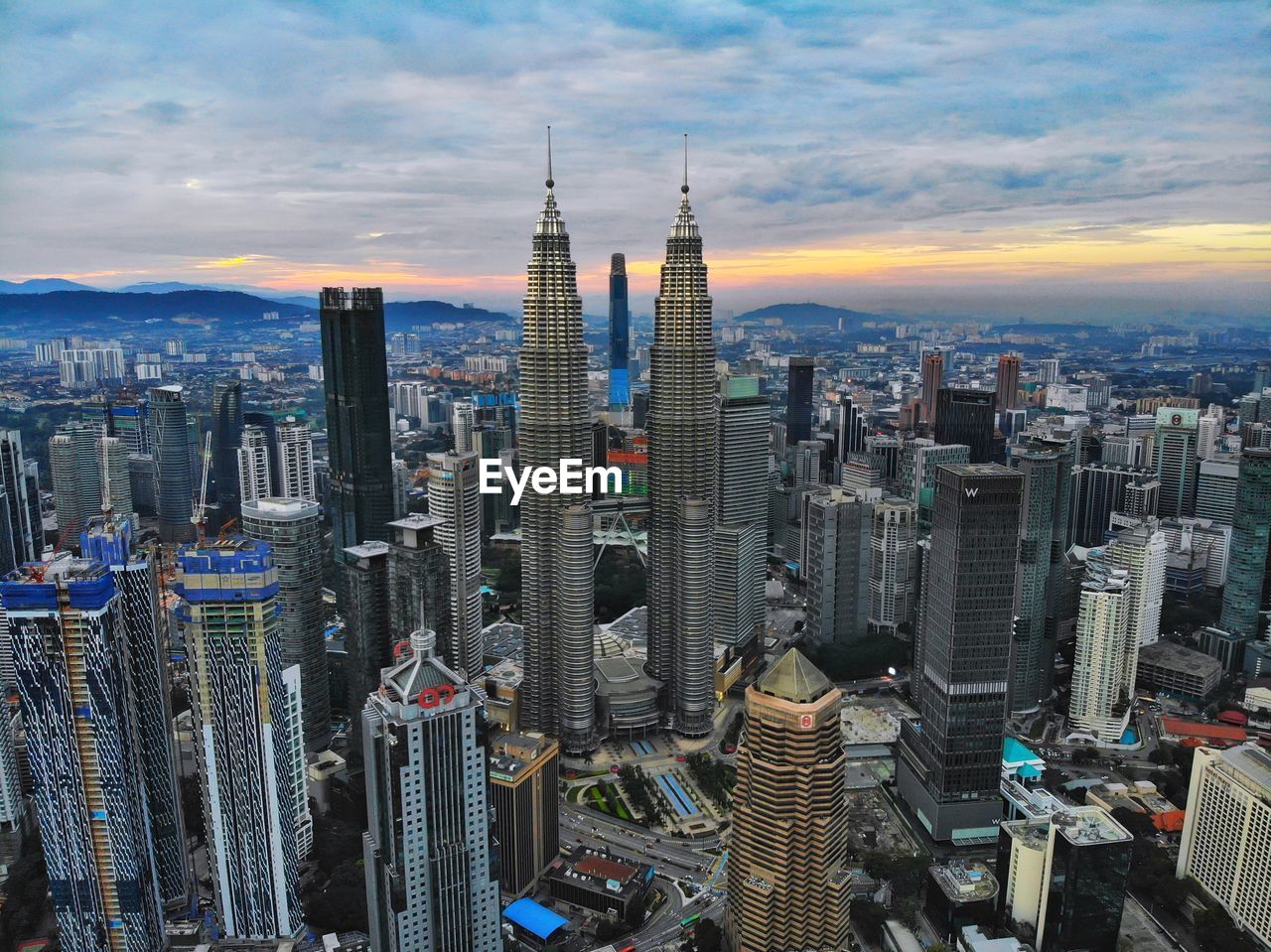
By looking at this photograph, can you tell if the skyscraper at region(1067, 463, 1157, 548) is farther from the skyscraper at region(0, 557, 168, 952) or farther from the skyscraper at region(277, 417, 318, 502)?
the skyscraper at region(0, 557, 168, 952)

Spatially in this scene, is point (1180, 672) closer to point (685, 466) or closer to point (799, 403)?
point (685, 466)

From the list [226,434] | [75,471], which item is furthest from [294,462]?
[75,471]

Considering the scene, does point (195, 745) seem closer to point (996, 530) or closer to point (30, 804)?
point (30, 804)

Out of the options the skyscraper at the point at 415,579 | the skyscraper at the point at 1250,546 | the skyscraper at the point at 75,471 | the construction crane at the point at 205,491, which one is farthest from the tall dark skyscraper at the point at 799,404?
the skyscraper at the point at 75,471

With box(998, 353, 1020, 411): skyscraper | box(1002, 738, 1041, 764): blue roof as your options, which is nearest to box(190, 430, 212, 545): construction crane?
box(1002, 738, 1041, 764): blue roof

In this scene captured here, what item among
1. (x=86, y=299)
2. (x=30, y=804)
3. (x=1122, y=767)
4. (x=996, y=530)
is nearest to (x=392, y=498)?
(x=86, y=299)

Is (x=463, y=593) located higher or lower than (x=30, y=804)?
higher
